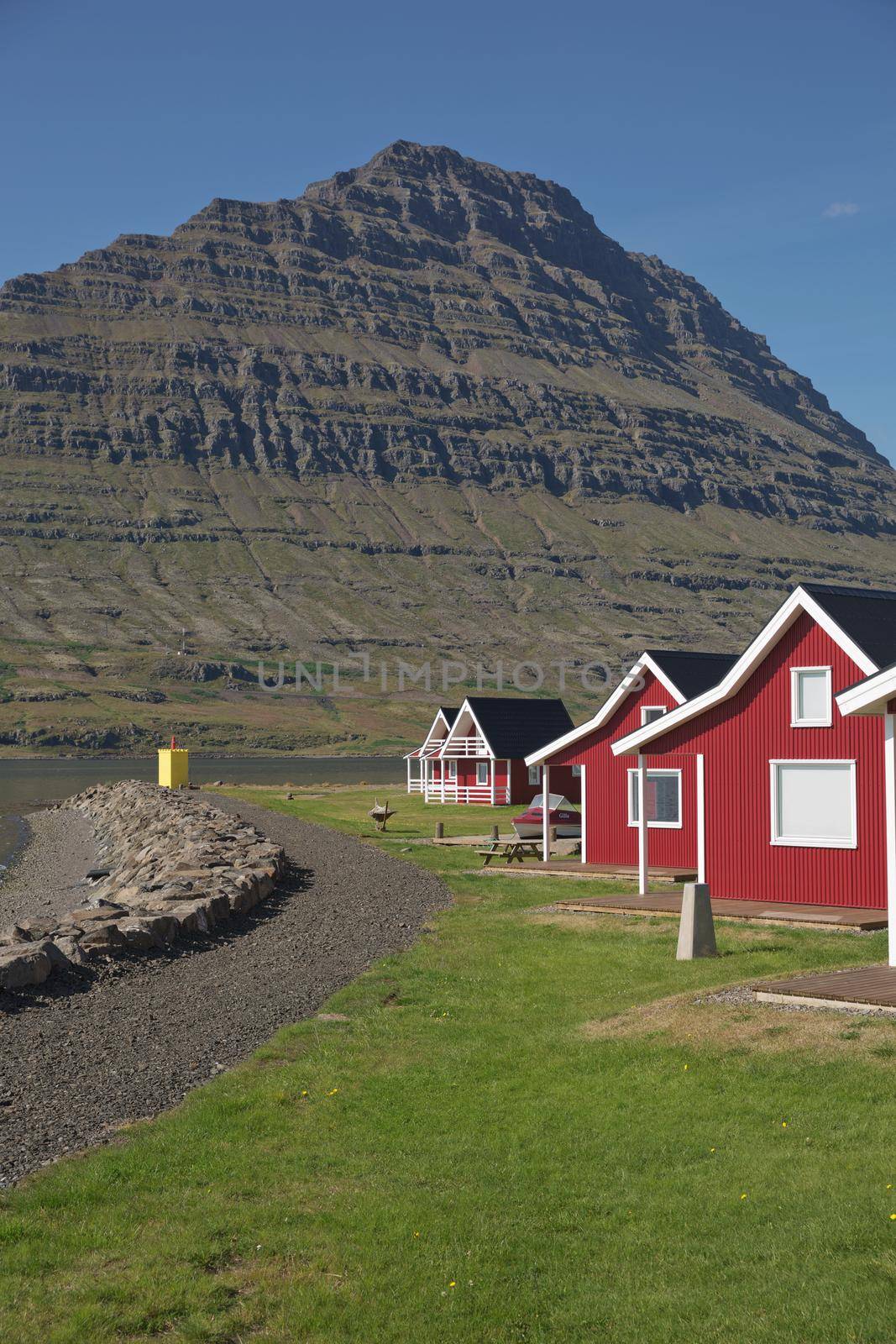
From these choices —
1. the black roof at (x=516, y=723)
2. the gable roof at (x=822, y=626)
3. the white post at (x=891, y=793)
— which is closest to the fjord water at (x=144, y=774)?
the black roof at (x=516, y=723)

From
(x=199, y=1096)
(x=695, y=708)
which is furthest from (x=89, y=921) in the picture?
(x=695, y=708)

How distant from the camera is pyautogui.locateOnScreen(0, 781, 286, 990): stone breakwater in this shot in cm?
1867

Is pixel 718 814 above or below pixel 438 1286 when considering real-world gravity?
above

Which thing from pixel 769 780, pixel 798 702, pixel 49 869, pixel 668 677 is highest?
pixel 668 677

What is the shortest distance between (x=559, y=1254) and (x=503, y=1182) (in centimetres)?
134

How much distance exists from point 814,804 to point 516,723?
43.2 meters

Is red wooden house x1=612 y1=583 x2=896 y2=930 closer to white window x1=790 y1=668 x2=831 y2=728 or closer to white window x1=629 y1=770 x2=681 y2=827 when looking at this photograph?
white window x1=790 y1=668 x2=831 y2=728

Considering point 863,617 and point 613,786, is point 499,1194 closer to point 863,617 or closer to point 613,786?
point 863,617

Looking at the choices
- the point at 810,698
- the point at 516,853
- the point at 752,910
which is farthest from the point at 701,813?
the point at 516,853

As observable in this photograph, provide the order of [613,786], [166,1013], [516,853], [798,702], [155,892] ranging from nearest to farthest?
1. [166,1013]
2. [798,702]
3. [155,892]
4. [613,786]
5. [516,853]

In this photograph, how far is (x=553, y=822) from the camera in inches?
1869

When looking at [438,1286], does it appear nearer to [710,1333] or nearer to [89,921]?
[710,1333]

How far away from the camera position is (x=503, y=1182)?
9477 millimetres

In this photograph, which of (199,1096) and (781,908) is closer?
(199,1096)
